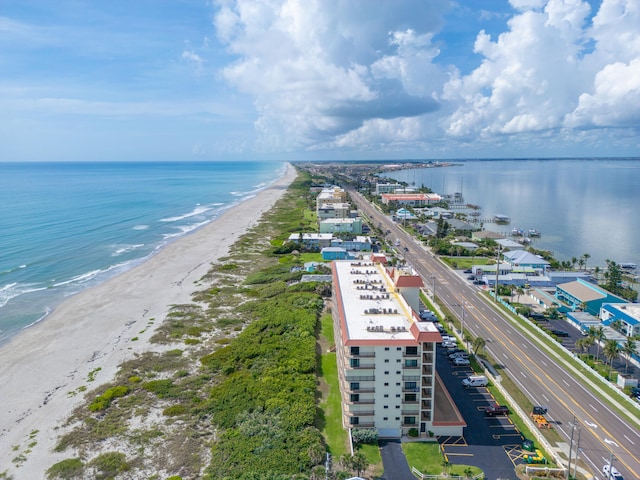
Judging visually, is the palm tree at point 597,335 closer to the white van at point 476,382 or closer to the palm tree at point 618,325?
the palm tree at point 618,325

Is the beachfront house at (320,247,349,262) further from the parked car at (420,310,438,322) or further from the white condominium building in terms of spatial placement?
the white condominium building

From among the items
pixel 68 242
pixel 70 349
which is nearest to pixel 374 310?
pixel 70 349

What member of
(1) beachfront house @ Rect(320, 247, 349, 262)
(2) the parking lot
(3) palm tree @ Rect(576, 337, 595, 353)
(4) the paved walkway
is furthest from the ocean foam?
(3) palm tree @ Rect(576, 337, 595, 353)

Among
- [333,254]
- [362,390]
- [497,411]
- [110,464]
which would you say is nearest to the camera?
[110,464]

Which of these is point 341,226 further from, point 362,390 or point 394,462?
point 394,462

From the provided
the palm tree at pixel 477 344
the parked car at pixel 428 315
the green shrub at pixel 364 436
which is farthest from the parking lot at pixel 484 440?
the parked car at pixel 428 315
